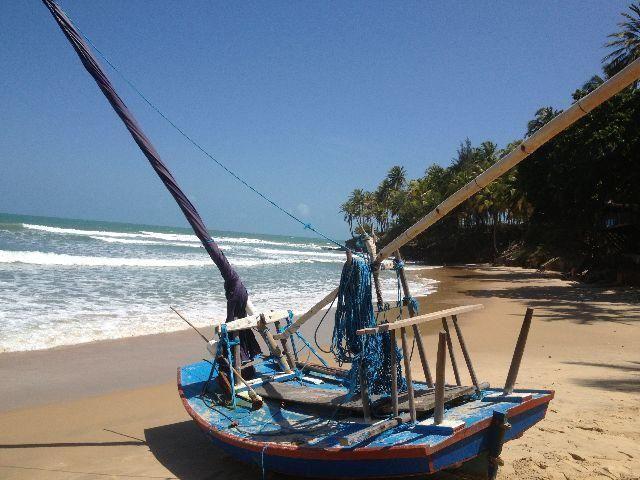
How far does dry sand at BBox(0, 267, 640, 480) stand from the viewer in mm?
4875

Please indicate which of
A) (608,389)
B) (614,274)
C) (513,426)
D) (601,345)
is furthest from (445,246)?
(513,426)

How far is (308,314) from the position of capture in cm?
562

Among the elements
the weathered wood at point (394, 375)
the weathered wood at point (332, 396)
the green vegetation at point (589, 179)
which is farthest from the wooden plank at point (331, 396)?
the green vegetation at point (589, 179)

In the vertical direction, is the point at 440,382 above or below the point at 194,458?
above

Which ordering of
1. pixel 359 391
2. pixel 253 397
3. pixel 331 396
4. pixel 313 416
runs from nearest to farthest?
pixel 313 416 → pixel 359 391 → pixel 331 396 → pixel 253 397

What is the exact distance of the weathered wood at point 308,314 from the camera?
520 centimetres

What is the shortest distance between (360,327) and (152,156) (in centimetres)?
318

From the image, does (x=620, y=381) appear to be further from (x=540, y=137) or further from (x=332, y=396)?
(x=540, y=137)

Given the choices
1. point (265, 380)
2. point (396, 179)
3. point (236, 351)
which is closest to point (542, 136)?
point (236, 351)

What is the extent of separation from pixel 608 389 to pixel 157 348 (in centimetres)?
798

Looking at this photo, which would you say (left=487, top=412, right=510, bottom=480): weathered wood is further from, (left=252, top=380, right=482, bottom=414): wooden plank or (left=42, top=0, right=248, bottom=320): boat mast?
(left=42, top=0, right=248, bottom=320): boat mast

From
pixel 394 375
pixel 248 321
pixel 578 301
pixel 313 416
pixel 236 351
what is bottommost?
pixel 313 416

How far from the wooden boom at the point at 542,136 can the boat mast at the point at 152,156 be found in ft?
6.99

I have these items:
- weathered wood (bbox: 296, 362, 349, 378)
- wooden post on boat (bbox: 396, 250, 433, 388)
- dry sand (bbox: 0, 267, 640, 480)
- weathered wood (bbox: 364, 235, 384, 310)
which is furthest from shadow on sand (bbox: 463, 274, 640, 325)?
weathered wood (bbox: 364, 235, 384, 310)
